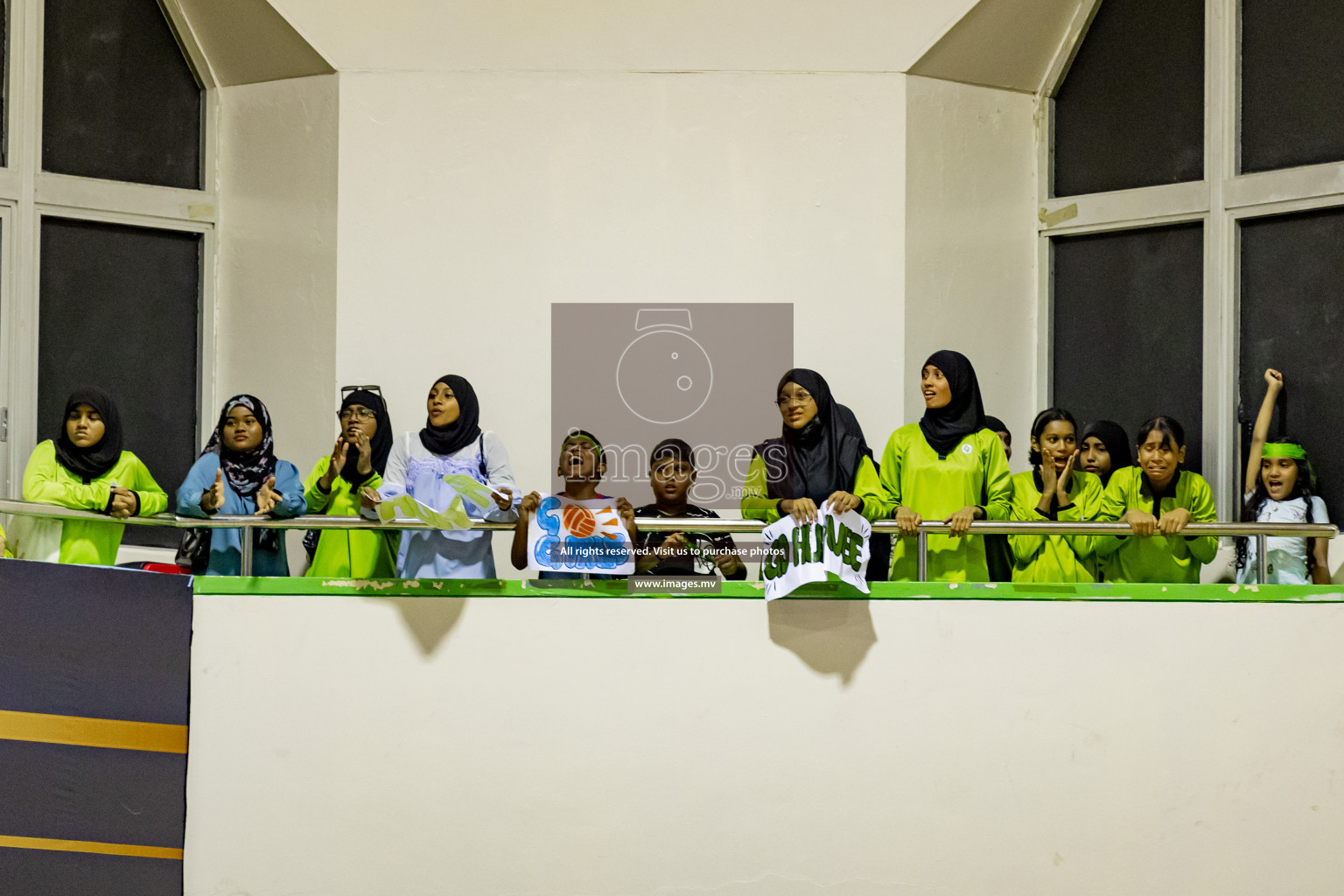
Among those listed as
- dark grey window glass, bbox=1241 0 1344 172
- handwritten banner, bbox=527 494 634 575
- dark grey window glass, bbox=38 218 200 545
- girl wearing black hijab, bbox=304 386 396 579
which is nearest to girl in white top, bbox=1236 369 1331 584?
dark grey window glass, bbox=1241 0 1344 172

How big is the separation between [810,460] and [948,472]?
500mm

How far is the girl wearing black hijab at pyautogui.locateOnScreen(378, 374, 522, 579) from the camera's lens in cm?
396

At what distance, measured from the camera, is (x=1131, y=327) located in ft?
19.4

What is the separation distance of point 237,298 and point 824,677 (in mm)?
3946

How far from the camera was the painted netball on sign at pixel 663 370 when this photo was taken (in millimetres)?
5633

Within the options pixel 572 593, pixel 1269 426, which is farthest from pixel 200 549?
pixel 1269 426

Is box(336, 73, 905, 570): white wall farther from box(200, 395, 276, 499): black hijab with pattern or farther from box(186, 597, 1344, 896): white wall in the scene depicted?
box(186, 597, 1344, 896): white wall

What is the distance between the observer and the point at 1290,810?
3797mm

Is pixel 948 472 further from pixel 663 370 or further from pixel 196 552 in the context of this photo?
pixel 196 552

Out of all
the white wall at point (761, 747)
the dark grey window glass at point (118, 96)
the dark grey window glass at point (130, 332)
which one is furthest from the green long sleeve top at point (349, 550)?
the dark grey window glass at point (118, 96)

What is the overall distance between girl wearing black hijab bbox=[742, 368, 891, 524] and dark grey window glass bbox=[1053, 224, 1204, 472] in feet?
8.17

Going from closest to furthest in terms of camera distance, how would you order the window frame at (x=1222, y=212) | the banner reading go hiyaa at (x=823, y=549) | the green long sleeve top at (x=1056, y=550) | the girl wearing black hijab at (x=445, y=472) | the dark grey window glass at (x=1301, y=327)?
the banner reading go hiyaa at (x=823, y=549), the girl wearing black hijab at (x=445, y=472), the green long sleeve top at (x=1056, y=550), the dark grey window glass at (x=1301, y=327), the window frame at (x=1222, y=212)

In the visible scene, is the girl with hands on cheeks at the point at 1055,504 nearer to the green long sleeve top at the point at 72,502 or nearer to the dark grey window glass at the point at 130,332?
the green long sleeve top at the point at 72,502

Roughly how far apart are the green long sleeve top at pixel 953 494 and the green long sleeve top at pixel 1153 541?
16.5 inches
